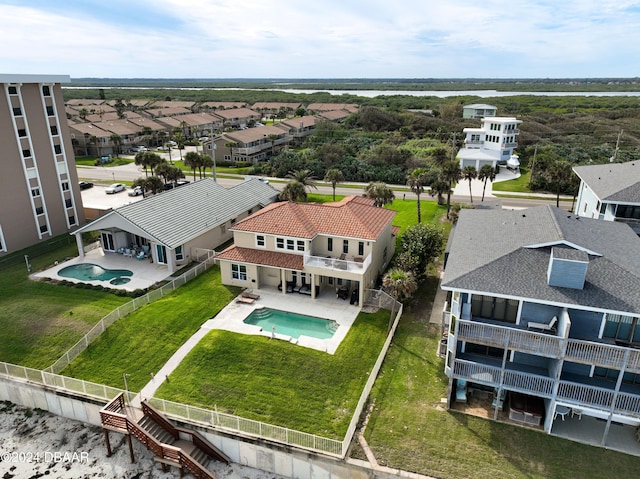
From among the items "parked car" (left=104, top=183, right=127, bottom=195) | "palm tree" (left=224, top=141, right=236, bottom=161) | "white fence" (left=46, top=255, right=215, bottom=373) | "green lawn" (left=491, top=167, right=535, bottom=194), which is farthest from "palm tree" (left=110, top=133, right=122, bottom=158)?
"green lawn" (left=491, top=167, right=535, bottom=194)

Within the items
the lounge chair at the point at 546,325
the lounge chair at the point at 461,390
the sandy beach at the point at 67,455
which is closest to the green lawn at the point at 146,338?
the sandy beach at the point at 67,455

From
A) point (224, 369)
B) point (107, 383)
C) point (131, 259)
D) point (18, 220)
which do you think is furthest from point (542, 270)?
point (18, 220)

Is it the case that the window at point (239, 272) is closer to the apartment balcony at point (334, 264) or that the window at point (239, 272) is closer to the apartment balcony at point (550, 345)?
the apartment balcony at point (334, 264)

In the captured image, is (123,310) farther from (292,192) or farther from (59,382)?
(292,192)

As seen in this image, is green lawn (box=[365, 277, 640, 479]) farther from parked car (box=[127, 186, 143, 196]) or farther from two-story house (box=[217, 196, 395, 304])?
parked car (box=[127, 186, 143, 196])

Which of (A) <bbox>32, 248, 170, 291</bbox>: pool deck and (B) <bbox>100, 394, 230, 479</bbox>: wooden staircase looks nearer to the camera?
(B) <bbox>100, 394, 230, 479</bbox>: wooden staircase

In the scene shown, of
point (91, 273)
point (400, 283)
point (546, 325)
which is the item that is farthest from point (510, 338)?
point (91, 273)
